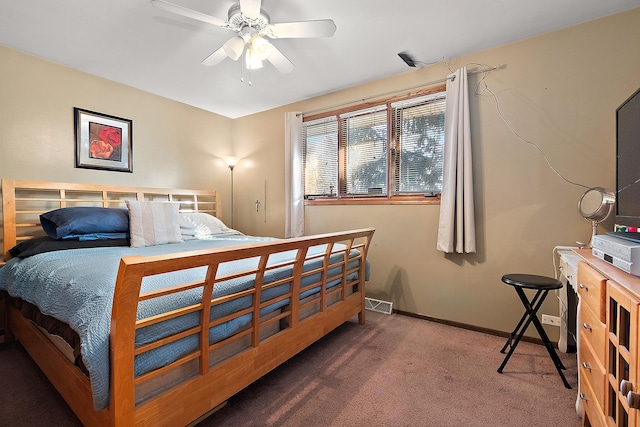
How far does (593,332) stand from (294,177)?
2.96m

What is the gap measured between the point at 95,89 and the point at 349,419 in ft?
12.2

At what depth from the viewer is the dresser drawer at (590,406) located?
1.11 meters

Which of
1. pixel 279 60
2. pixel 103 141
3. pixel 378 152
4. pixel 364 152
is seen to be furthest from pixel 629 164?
pixel 103 141

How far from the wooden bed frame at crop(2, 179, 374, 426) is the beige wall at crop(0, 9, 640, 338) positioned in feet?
1.62

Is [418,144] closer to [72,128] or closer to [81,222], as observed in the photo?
[81,222]

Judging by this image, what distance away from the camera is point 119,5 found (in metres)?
1.95

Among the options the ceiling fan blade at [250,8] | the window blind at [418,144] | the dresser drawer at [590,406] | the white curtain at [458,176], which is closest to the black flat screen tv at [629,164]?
the dresser drawer at [590,406]

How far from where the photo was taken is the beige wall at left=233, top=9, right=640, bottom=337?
210cm

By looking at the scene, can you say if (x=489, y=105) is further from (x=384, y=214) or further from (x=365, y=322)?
(x=365, y=322)

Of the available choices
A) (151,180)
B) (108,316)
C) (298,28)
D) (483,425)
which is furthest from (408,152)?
(151,180)

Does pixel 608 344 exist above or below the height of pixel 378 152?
below

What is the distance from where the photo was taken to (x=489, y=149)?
2.52 metres

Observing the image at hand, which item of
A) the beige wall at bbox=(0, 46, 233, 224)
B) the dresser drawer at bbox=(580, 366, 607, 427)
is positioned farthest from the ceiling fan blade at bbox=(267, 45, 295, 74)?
the dresser drawer at bbox=(580, 366, 607, 427)

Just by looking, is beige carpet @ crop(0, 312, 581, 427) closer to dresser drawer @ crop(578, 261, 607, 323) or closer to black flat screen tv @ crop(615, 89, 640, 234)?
dresser drawer @ crop(578, 261, 607, 323)
